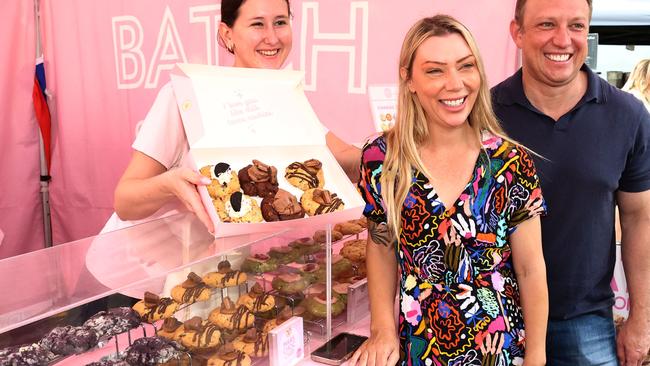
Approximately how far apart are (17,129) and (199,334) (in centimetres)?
372

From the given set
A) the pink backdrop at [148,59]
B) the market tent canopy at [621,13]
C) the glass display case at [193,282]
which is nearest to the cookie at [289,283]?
the glass display case at [193,282]

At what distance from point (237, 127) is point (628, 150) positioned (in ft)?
4.44

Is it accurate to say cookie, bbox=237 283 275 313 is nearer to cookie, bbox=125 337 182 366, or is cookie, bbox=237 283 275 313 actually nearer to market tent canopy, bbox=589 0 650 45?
cookie, bbox=125 337 182 366

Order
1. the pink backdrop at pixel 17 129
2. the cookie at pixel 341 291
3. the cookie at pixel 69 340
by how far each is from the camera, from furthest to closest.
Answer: the pink backdrop at pixel 17 129
the cookie at pixel 341 291
the cookie at pixel 69 340

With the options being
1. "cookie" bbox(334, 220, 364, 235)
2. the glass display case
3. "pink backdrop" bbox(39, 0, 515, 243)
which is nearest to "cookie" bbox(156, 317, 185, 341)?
the glass display case

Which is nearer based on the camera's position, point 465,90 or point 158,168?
point 465,90

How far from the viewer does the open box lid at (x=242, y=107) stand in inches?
59.7

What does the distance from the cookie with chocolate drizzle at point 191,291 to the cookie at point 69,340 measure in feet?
0.72

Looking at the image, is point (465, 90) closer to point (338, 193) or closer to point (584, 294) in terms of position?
point (338, 193)

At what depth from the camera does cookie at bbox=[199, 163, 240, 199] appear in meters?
1.39

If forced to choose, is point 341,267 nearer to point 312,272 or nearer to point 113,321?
point 312,272

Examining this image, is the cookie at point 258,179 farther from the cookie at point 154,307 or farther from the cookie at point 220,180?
the cookie at point 154,307

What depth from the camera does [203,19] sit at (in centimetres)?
382

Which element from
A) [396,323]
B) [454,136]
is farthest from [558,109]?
[396,323]
